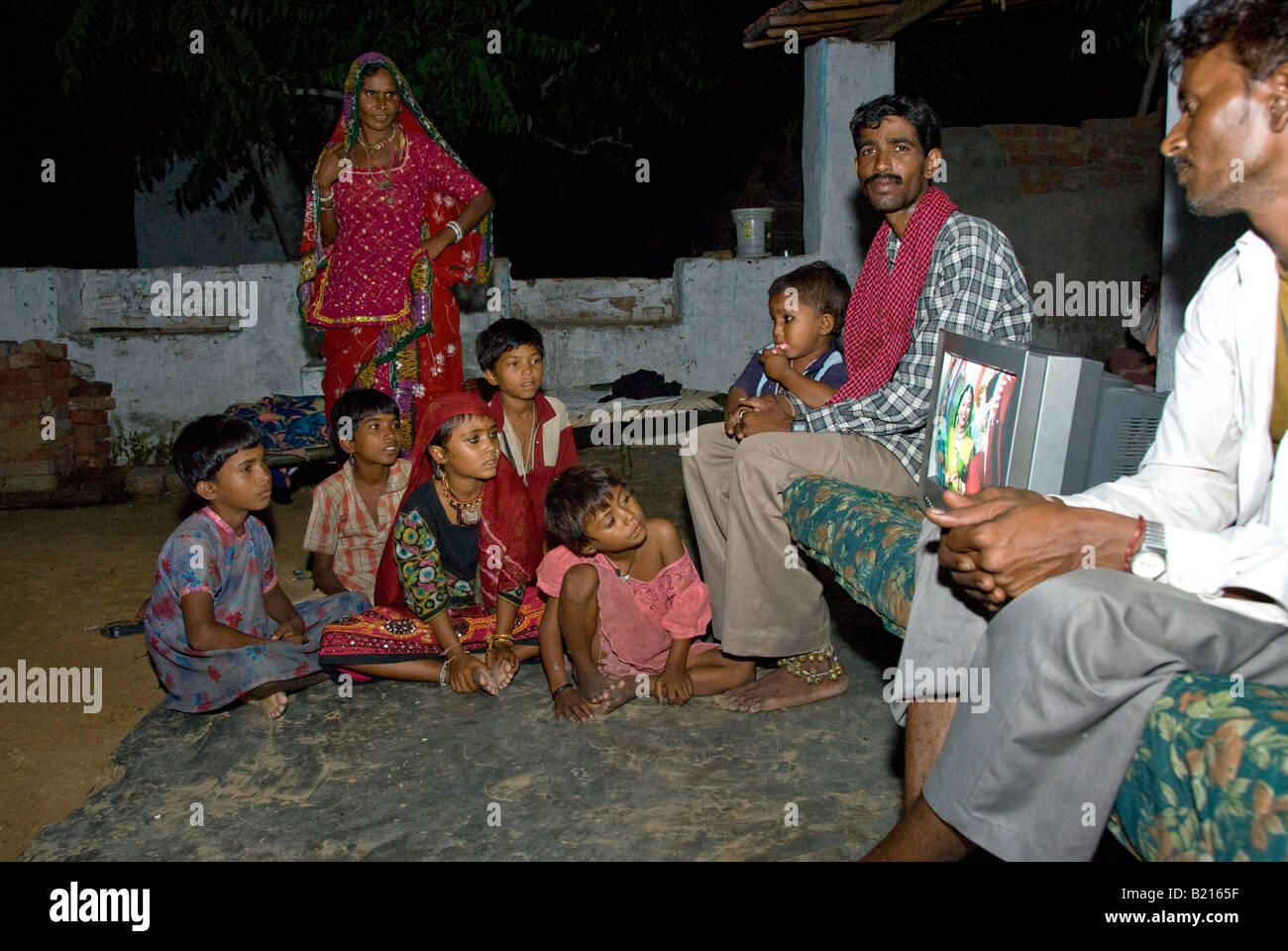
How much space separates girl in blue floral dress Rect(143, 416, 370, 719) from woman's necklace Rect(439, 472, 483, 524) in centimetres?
60

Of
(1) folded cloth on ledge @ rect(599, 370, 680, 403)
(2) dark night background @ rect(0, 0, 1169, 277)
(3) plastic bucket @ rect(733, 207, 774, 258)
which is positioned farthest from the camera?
(2) dark night background @ rect(0, 0, 1169, 277)

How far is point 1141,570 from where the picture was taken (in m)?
1.83

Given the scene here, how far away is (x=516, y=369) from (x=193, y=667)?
1.66 meters

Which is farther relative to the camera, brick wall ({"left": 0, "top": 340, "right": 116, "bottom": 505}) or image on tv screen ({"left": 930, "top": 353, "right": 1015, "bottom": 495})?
brick wall ({"left": 0, "top": 340, "right": 116, "bottom": 505})

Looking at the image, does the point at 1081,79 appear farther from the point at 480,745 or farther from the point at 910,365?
the point at 480,745

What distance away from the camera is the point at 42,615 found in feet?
14.9

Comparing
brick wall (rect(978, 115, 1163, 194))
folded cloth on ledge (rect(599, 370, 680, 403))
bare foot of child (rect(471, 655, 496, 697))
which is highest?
brick wall (rect(978, 115, 1163, 194))

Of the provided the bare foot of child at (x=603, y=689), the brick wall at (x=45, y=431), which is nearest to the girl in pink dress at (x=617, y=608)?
the bare foot of child at (x=603, y=689)

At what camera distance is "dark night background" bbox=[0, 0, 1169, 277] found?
8602 millimetres

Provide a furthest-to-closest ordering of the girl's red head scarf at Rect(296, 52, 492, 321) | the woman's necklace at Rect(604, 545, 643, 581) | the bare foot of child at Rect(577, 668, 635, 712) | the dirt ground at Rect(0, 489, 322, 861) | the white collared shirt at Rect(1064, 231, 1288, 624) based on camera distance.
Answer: the girl's red head scarf at Rect(296, 52, 492, 321) < the woman's necklace at Rect(604, 545, 643, 581) < the bare foot of child at Rect(577, 668, 635, 712) < the dirt ground at Rect(0, 489, 322, 861) < the white collared shirt at Rect(1064, 231, 1288, 624)

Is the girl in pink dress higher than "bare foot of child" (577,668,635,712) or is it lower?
higher

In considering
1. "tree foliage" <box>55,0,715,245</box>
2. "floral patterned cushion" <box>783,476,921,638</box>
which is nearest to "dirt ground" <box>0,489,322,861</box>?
"floral patterned cushion" <box>783,476,921,638</box>

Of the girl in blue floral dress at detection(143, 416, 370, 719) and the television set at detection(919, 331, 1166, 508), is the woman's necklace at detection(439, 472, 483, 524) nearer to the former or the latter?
the girl in blue floral dress at detection(143, 416, 370, 719)

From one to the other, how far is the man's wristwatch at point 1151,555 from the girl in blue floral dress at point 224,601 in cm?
261
